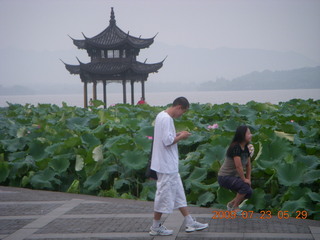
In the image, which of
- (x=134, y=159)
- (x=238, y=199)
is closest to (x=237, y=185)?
(x=238, y=199)

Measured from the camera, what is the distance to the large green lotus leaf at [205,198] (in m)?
5.65

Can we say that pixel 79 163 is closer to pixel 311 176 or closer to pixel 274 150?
pixel 274 150

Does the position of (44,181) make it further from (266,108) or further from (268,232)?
(266,108)

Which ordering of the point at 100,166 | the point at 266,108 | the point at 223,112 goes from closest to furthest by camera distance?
1. the point at 100,166
2. the point at 223,112
3. the point at 266,108

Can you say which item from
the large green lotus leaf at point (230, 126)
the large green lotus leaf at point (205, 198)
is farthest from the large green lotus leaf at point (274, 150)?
the large green lotus leaf at point (230, 126)

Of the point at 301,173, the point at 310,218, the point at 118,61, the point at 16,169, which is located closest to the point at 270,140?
the point at 301,173

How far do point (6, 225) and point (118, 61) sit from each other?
24.9 meters

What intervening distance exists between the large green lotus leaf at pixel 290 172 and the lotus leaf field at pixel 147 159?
0.03ft

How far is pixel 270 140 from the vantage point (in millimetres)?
6113

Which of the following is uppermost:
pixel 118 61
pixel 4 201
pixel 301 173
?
pixel 118 61

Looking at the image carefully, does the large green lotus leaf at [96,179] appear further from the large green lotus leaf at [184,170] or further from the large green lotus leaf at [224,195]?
the large green lotus leaf at [224,195]

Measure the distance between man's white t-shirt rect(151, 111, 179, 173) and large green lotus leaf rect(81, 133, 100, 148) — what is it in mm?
3268

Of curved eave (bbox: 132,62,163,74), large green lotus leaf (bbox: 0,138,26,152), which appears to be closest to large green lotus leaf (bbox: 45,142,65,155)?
large green lotus leaf (bbox: 0,138,26,152)

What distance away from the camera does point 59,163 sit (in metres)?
7.05
